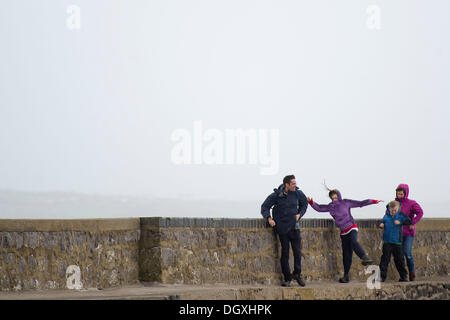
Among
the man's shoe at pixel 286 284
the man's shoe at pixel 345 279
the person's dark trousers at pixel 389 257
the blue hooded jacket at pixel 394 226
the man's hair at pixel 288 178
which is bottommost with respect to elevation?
the man's shoe at pixel 345 279

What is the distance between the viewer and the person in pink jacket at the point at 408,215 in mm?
14984

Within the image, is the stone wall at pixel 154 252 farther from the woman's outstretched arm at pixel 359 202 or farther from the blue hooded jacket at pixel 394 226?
the blue hooded jacket at pixel 394 226

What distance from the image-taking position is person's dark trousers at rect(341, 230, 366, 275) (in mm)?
14453

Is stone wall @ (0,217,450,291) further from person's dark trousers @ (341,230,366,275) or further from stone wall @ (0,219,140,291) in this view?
person's dark trousers @ (341,230,366,275)

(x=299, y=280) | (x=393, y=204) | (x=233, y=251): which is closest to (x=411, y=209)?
(x=393, y=204)

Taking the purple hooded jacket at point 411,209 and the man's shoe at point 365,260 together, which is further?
the purple hooded jacket at point 411,209

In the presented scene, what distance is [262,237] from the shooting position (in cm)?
1401

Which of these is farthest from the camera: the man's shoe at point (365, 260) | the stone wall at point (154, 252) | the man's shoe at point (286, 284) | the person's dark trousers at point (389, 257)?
the person's dark trousers at point (389, 257)

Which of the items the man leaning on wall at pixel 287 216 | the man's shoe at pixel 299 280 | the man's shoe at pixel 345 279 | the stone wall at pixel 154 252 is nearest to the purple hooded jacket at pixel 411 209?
the stone wall at pixel 154 252

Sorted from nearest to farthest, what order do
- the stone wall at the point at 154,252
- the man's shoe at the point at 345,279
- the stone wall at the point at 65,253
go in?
the stone wall at the point at 65,253 → the stone wall at the point at 154,252 → the man's shoe at the point at 345,279

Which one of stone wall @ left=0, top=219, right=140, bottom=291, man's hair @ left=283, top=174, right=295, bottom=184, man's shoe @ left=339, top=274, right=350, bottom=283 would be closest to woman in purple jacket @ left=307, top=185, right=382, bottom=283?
man's shoe @ left=339, top=274, right=350, bottom=283

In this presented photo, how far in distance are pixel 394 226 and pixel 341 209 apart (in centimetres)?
114

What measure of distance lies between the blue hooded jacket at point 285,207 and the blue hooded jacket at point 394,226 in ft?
6.60
